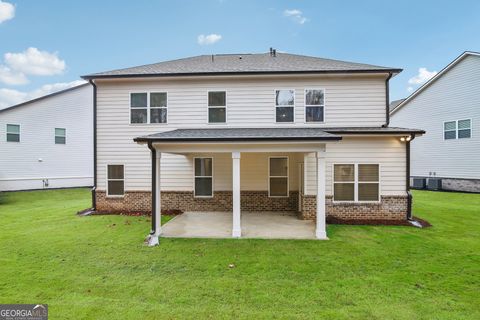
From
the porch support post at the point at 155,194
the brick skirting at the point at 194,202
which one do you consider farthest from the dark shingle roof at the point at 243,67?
the brick skirting at the point at 194,202

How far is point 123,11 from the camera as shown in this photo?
53.2 feet

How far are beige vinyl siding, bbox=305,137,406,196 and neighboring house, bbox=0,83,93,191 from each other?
17.3 metres

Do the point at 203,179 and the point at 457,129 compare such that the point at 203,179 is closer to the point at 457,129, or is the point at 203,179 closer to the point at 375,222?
the point at 375,222

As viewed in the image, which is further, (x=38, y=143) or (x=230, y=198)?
(x=38, y=143)

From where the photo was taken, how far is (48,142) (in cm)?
1619

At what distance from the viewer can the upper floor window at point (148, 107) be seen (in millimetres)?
9945

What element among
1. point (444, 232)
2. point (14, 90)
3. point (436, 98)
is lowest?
point (444, 232)

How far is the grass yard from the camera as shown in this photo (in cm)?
354

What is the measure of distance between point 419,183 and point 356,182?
1267cm

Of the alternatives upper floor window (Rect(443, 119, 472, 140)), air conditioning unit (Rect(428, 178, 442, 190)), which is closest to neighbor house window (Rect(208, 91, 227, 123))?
upper floor window (Rect(443, 119, 472, 140))

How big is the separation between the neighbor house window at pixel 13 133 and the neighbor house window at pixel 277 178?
17.2 meters

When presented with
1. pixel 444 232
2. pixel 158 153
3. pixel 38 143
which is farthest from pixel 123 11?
pixel 444 232

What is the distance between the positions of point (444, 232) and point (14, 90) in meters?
43.4

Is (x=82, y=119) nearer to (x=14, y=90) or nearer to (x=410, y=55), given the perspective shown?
(x=14, y=90)
